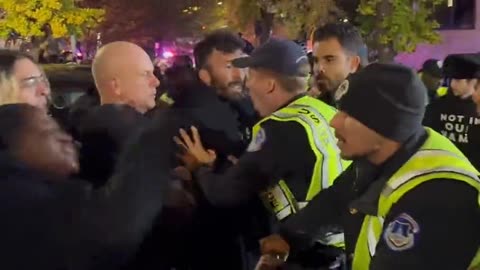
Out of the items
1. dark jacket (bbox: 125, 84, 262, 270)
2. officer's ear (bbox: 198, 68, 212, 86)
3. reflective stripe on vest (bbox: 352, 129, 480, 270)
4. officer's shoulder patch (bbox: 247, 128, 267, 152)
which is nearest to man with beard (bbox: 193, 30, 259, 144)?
officer's ear (bbox: 198, 68, 212, 86)

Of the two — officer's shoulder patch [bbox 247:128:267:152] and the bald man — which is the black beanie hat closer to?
the bald man

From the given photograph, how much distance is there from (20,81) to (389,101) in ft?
6.51

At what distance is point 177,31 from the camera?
3888 cm

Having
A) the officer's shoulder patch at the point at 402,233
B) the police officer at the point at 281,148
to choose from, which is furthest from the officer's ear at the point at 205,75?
the officer's shoulder patch at the point at 402,233

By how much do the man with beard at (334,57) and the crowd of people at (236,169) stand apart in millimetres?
12

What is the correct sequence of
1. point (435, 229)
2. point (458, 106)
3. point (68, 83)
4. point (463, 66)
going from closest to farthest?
point (435, 229) → point (463, 66) → point (458, 106) → point (68, 83)

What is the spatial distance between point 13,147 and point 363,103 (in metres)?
1.14

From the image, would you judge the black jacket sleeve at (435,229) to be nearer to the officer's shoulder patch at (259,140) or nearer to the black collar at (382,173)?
the black collar at (382,173)

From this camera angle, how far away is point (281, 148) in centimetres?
379

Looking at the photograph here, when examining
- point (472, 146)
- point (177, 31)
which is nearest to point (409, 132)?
point (472, 146)

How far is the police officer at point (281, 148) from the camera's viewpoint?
381cm

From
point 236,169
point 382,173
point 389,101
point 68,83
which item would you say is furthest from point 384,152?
point 68,83

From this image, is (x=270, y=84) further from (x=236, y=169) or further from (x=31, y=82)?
(x=31, y=82)

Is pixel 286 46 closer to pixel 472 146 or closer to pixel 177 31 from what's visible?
pixel 472 146
